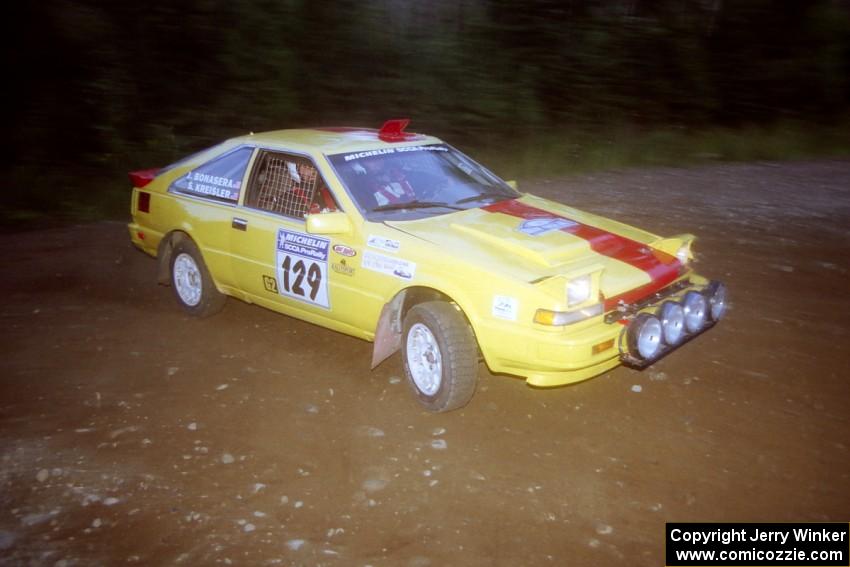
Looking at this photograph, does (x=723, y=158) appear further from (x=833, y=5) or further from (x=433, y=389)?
(x=433, y=389)

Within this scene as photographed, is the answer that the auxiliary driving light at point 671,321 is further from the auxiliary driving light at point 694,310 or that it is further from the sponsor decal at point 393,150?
the sponsor decal at point 393,150

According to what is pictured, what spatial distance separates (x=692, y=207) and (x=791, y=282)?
3.16 metres

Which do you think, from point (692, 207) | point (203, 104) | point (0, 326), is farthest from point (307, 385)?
point (203, 104)

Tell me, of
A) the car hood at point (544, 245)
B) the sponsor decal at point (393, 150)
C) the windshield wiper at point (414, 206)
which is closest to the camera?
the car hood at point (544, 245)

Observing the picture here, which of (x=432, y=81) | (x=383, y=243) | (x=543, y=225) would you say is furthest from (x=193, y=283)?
(x=432, y=81)

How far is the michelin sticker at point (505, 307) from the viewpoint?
4.37 metres

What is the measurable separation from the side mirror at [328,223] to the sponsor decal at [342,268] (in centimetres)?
25

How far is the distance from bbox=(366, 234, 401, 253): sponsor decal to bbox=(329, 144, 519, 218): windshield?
21 centimetres

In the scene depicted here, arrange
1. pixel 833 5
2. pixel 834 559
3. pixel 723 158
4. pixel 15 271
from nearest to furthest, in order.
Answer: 1. pixel 834 559
2. pixel 15 271
3. pixel 723 158
4. pixel 833 5

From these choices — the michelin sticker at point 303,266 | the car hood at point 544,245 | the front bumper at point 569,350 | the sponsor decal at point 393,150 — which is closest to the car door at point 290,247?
the michelin sticker at point 303,266

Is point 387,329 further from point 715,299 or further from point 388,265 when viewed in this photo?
point 715,299

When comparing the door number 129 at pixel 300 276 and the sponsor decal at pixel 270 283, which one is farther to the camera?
the sponsor decal at pixel 270 283

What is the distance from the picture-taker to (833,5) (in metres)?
16.6

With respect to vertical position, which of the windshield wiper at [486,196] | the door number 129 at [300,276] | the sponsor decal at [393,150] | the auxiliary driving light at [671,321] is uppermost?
the sponsor decal at [393,150]
